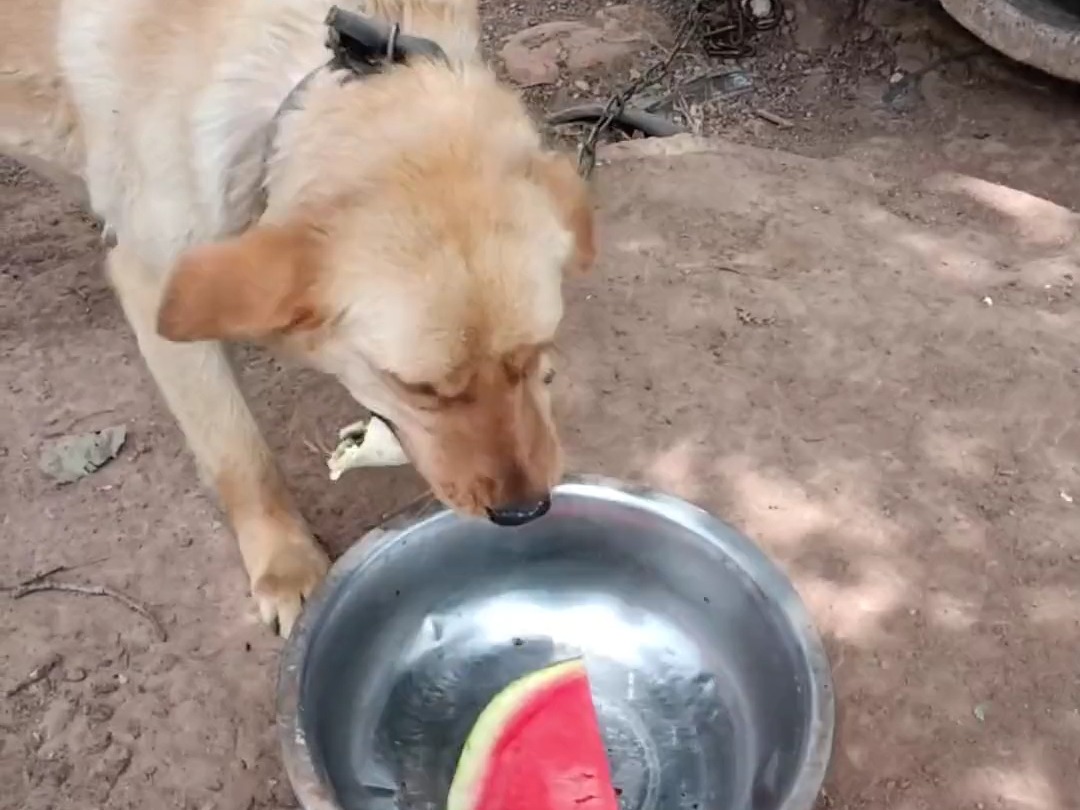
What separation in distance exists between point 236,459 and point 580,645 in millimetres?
918

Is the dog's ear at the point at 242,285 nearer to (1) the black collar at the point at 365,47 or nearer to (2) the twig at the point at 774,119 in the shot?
(1) the black collar at the point at 365,47

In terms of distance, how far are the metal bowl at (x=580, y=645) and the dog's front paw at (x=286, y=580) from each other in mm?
347

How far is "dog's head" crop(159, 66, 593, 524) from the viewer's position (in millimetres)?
2018

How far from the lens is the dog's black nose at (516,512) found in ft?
7.27

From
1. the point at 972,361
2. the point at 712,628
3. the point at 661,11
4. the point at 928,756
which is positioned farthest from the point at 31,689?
the point at 661,11

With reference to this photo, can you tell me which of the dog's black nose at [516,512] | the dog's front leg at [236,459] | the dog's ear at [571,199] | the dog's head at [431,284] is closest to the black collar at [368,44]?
the dog's head at [431,284]

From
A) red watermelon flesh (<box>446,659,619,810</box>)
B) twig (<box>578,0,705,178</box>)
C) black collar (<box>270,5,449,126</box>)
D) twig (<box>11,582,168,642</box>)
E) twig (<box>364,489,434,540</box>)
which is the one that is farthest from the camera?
twig (<box>578,0,705,178</box>)

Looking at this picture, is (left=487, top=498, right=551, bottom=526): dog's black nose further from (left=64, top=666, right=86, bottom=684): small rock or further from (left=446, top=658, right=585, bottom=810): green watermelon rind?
(left=64, top=666, right=86, bottom=684): small rock

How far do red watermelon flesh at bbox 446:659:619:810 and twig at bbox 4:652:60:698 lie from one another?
39.3 inches

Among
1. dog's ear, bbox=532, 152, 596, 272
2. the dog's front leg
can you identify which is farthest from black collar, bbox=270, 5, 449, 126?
the dog's front leg

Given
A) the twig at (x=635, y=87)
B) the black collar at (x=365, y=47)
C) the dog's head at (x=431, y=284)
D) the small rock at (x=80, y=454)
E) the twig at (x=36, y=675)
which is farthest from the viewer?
the twig at (x=635, y=87)

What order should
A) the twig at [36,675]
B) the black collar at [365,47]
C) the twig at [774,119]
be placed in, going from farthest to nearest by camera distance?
the twig at [774,119], the twig at [36,675], the black collar at [365,47]

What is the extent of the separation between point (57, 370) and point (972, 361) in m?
2.50

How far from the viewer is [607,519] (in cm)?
270
